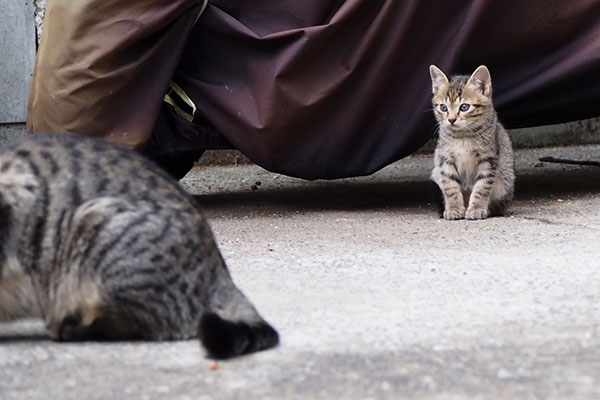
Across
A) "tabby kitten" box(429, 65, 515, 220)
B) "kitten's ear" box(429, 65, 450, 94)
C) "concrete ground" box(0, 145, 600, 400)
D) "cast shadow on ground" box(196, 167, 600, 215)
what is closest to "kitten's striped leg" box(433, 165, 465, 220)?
"tabby kitten" box(429, 65, 515, 220)

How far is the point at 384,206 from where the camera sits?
591 cm

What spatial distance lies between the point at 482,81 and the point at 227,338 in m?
3.13

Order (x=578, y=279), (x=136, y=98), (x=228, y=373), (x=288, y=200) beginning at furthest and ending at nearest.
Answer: (x=288, y=200), (x=136, y=98), (x=578, y=279), (x=228, y=373)

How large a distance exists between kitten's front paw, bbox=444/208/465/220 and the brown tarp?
42 centimetres

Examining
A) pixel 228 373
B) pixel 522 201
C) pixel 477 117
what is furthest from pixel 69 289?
pixel 522 201

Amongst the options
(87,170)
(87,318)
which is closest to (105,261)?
(87,318)

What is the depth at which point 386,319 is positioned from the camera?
3172 mm

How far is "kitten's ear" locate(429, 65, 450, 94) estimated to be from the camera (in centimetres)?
533

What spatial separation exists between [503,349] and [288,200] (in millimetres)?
3617

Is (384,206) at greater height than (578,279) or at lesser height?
lesser

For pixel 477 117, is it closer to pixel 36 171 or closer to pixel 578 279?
pixel 578 279

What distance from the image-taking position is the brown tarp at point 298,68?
16.7 feet

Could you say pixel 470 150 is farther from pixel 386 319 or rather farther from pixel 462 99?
pixel 386 319

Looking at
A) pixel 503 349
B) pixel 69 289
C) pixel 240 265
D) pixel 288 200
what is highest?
pixel 503 349
